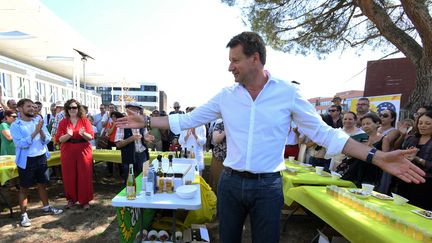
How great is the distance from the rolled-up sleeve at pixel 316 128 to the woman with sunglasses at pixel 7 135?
493 cm

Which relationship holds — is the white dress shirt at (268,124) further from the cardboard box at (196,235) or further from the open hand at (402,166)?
the cardboard box at (196,235)

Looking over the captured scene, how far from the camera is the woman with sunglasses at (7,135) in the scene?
4.49 m

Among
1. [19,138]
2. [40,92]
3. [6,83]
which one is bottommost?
[19,138]

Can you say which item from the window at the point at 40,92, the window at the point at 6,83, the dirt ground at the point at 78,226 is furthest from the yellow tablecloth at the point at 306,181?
the window at the point at 40,92

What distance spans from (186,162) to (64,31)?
6908 mm

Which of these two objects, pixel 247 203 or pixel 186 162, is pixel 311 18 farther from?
pixel 247 203

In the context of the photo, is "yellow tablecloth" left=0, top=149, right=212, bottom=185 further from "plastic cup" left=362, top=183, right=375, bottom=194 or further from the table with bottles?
"plastic cup" left=362, top=183, right=375, bottom=194

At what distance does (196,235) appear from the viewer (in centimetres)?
293

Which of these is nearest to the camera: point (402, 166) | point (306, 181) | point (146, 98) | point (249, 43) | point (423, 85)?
point (402, 166)

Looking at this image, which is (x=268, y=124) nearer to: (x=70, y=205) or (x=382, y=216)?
(x=382, y=216)

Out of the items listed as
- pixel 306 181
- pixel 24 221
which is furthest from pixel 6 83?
pixel 306 181

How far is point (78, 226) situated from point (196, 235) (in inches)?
67.3

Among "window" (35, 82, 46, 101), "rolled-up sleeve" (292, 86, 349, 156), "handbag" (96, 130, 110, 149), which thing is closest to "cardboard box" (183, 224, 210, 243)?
"rolled-up sleeve" (292, 86, 349, 156)

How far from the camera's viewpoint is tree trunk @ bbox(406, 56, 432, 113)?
18.2 feet
